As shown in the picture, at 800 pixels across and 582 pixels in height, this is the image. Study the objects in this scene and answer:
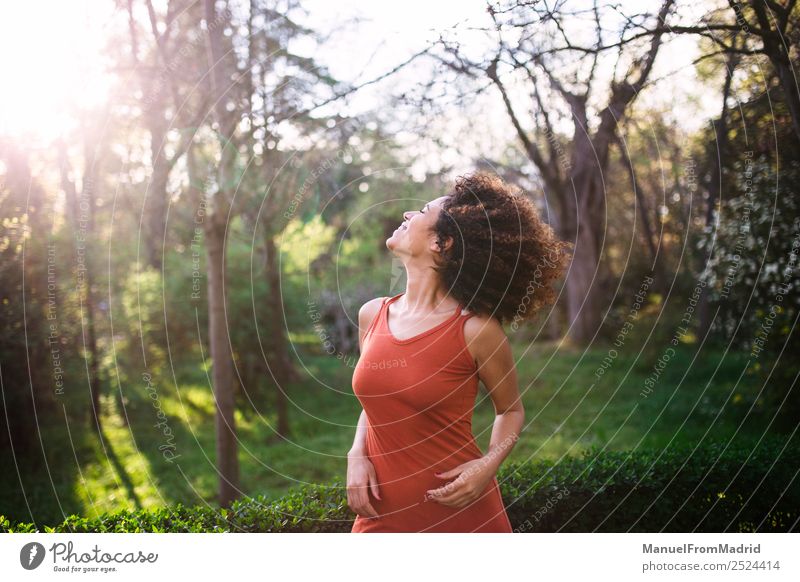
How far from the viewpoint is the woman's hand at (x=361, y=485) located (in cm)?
270

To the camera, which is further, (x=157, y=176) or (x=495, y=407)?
(x=157, y=176)

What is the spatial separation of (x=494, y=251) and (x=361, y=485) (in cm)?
116

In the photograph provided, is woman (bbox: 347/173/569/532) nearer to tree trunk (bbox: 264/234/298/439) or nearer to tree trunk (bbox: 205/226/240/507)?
tree trunk (bbox: 205/226/240/507)

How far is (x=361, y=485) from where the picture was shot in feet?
8.85

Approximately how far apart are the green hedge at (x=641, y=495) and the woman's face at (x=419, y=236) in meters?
1.44

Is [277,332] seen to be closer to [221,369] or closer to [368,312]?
[221,369]

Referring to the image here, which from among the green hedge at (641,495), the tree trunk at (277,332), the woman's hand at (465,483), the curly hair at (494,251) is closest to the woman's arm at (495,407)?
the woman's hand at (465,483)

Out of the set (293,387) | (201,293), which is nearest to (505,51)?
(201,293)

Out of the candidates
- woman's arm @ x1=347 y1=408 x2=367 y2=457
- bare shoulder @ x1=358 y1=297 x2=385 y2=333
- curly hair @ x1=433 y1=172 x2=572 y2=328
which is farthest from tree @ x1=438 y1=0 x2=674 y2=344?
Answer: woman's arm @ x1=347 y1=408 x2=367 y2=457

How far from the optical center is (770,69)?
3.88 m

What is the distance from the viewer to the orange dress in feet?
8.52

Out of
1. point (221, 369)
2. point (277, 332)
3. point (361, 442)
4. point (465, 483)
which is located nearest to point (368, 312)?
point (361, 442)

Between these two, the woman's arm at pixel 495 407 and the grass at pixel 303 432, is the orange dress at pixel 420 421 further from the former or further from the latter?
the grass at pixel 303 432
